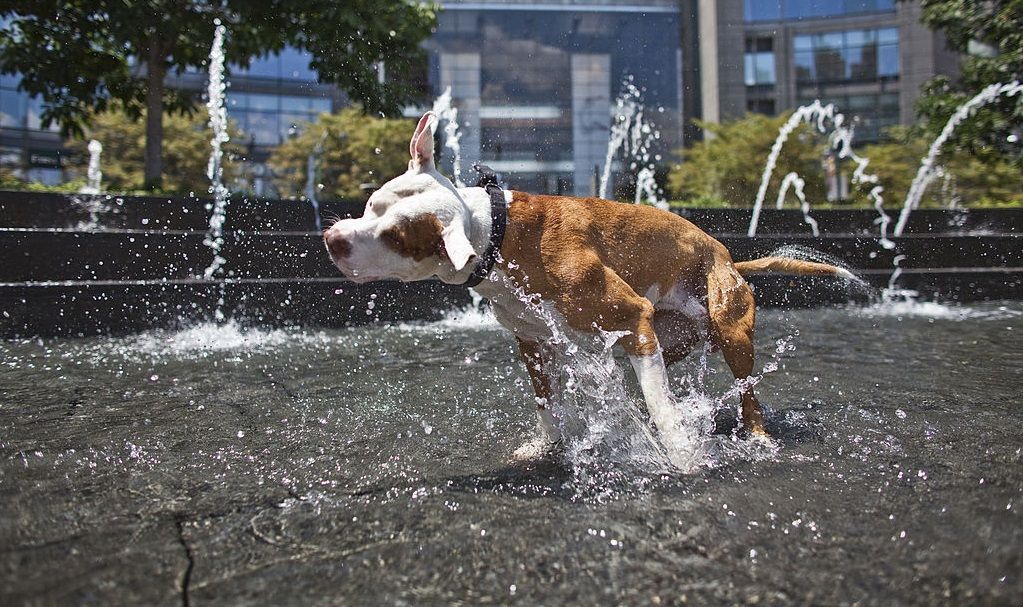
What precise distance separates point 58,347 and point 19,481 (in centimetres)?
448

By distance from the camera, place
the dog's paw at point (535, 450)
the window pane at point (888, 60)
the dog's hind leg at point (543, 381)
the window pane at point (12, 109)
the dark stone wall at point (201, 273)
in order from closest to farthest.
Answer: the dog's paw at point (535, 450), the dog's hind leg at point (543, 381), the dark stone wall at point (201, 273), the window pane at point (12, 109), the window pane at point (888, 60)

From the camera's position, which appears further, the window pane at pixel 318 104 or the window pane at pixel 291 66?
the window pane at pixel 318 104

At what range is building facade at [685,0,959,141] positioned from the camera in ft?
152

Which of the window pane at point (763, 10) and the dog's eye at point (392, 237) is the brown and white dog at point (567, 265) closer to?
the dog's eye at point (392, 237)

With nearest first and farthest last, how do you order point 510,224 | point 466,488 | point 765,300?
point 466,488, point 510,224, point 765,300

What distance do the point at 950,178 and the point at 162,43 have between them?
66.4ft

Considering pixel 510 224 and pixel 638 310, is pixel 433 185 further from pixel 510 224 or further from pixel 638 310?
pixel 638 310

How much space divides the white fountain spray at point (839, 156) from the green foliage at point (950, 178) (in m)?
0.49

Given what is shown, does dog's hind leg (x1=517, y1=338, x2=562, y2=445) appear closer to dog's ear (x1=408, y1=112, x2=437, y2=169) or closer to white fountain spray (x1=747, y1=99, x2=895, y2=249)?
dog's ear (x1=408, y1=112, x2=437, y2=169)

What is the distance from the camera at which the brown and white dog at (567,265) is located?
2807mm

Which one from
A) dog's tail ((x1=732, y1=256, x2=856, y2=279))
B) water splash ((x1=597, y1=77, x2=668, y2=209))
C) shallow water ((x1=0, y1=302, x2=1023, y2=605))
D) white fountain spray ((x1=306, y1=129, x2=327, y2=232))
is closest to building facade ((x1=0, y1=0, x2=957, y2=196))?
water splash ((x1=597, y1=77, x2=668, y2=209))

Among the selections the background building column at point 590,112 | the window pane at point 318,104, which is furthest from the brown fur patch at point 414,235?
the window pane at point 318,104

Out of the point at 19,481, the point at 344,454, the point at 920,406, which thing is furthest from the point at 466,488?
the point at 920,406

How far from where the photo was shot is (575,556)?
2.24 m
